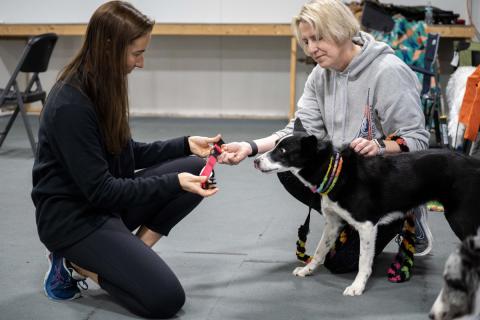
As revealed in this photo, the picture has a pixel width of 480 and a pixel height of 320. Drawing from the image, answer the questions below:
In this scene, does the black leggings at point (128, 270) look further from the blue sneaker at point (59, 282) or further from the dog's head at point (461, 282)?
the dog's head at point (461, 282)

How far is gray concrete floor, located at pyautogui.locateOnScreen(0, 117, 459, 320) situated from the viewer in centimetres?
236

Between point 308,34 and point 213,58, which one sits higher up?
point 308,34

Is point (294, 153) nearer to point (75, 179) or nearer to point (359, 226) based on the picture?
point (359, 226)

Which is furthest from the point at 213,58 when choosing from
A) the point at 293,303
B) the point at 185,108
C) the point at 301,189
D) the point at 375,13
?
the point at 293,303

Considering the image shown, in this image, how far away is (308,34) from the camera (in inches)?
101

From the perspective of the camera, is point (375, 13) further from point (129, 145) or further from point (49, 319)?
point (49, 319)

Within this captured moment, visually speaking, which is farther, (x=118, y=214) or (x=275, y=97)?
(x=275, y=97)

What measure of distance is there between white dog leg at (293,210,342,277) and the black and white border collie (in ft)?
0.49

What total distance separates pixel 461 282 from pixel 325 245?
1.14 m

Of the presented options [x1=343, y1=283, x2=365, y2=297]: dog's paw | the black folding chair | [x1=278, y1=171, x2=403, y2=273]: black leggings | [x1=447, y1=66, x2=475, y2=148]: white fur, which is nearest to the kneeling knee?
[x1=343, y1=283, x2=365, y2=297]: dog's paw

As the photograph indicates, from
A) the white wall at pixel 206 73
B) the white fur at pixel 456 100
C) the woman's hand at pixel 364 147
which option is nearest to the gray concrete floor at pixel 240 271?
the woman's hand at pixel 364 147

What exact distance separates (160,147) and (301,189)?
668mm

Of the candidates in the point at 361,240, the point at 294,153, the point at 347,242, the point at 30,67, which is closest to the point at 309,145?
the point at 294,153

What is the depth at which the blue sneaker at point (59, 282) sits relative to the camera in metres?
2.45
